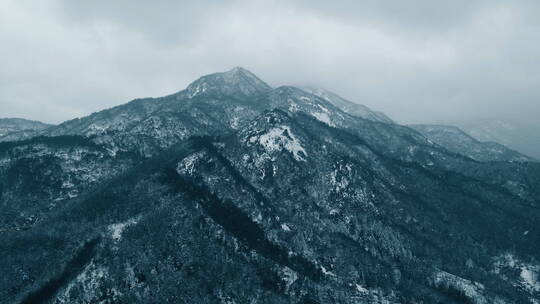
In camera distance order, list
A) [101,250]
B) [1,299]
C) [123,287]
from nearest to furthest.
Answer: [1,299] < [123,287] < [101,250]

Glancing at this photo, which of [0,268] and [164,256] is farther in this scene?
[164,256]

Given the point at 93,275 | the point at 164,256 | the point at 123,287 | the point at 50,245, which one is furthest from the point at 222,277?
the point at 50,245

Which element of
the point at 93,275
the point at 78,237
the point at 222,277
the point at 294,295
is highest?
the point at 78,237

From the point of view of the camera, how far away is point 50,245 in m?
194

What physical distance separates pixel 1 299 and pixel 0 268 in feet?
69.0

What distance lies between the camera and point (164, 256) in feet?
634

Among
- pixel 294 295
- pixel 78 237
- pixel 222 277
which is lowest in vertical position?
pixel 294 295

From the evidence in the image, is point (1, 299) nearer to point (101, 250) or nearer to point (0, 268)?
point (0, 268)

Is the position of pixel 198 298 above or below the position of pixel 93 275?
below

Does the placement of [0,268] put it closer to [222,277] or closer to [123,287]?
[123,287]

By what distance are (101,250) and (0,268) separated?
43155 mm

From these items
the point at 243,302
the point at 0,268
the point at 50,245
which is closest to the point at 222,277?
the point at 243,302

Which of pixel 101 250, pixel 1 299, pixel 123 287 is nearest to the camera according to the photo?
pixel 1 299

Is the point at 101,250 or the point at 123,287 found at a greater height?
the point at 101,250
